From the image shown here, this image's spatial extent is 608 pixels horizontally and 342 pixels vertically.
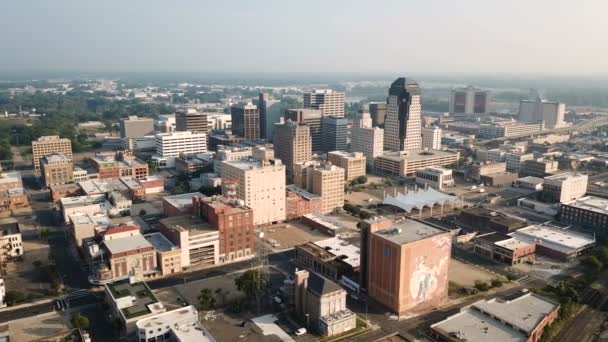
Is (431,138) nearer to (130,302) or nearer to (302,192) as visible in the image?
(302,192)

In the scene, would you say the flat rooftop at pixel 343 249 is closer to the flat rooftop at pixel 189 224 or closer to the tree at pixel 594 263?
the flat rooftop at pixel 189 224

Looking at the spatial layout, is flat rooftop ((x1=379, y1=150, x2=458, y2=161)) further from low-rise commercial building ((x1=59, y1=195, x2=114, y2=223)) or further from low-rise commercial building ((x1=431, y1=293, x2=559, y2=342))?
low-rise commercial building ((x1=431, y1=293, x2=559, y2=342))

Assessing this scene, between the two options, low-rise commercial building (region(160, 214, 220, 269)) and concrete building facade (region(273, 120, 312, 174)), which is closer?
low-rise commercial building (region(160, 214, 220, 269))

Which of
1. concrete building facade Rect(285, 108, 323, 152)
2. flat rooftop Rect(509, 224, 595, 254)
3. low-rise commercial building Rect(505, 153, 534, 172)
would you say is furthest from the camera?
concrete building facade Rect(285, 108, 323, 152)

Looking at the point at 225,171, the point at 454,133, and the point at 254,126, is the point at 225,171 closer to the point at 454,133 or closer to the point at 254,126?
the point at 254,126

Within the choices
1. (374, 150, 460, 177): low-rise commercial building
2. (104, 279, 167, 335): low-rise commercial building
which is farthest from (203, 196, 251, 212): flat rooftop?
(374, 150, 460, 177): low-rise commercial building

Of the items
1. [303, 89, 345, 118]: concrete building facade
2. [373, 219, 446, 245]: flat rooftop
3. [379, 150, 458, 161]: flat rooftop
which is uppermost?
[303, 89, 345, 118]: concrete building facade
